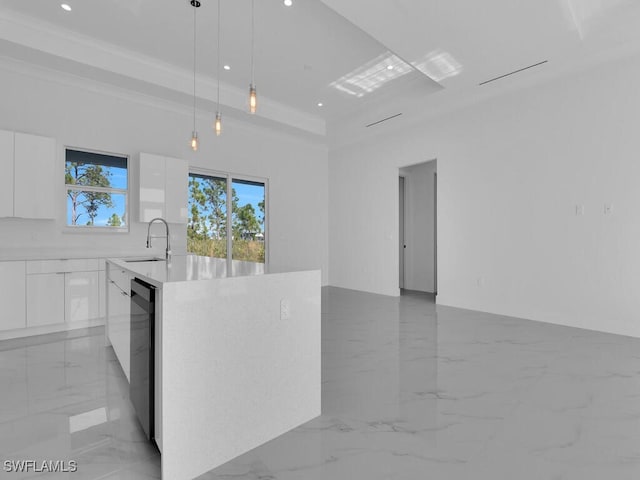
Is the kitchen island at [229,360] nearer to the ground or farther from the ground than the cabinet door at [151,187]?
nearer to the ground

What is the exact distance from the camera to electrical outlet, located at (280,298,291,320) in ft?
6.23

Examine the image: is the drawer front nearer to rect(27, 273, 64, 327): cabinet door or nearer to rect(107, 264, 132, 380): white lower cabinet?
rect(27, 273, 64, 327): cabinet door

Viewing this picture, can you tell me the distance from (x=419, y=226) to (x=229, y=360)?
6336 mm

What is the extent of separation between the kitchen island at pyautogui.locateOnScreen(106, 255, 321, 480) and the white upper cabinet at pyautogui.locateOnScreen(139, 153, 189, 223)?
3.29 m

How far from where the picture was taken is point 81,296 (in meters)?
4.16

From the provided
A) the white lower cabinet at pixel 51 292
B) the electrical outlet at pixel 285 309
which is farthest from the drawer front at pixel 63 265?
the electrical outlet at pixel 285 309

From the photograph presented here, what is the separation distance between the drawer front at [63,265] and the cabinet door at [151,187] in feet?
3.30

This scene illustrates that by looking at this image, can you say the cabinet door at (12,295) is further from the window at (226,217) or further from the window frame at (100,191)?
the window at (226,217)

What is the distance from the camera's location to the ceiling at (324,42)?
3471mm

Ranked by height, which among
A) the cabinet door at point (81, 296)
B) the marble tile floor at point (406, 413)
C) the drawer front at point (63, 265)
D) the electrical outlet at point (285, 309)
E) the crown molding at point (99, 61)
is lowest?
the marble tile floor at point (406, 413)

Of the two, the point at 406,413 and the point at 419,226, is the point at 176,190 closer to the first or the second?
the point at 406,413

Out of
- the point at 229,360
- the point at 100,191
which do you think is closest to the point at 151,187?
the point at 100,191

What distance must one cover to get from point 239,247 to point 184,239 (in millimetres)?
1184

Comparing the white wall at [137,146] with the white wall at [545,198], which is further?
the white wall at [137,146]
